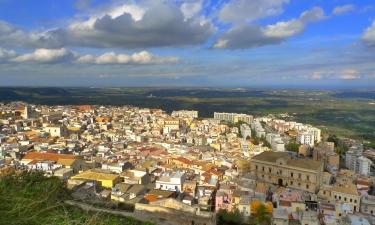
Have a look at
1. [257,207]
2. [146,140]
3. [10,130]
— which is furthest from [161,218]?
[10,130]

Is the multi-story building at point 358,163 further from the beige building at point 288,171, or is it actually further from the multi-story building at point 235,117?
the multi-story building at point 235,117

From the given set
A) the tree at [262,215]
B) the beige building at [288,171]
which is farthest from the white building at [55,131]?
the tree at [262,215]

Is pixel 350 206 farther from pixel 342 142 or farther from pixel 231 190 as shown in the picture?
pixel 342 142

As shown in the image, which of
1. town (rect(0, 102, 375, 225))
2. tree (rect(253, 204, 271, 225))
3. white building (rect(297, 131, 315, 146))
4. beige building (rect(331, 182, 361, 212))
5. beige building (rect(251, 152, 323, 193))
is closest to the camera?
tree (rect(253, 204, 271, 225))

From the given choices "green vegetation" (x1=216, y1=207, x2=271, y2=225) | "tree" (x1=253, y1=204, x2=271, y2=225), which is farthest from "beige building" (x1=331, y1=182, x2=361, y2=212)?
"green vegetation" (x1=216, y1=207, x2=271, y2=225)

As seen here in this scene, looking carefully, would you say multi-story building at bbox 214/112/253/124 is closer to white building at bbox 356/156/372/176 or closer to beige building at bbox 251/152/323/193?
white building at bbox 356/156/372/176

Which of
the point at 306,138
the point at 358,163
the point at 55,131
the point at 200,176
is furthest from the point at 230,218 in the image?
the point at 55,131
